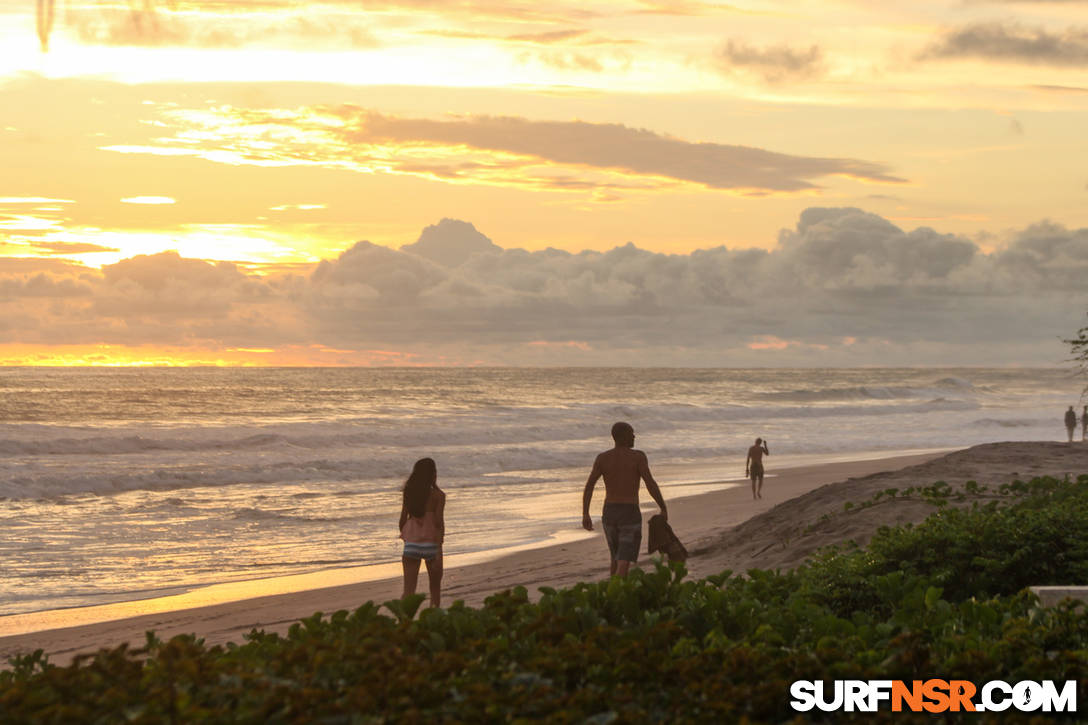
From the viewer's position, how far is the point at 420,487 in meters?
9.89

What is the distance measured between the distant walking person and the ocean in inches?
218

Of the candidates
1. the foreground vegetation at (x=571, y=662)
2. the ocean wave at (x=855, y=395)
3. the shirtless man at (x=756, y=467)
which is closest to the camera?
the foreground vegetation at (x=571, y=662)

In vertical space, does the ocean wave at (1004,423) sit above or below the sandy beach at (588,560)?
below

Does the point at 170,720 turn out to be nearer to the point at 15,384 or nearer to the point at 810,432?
the point at 810,432

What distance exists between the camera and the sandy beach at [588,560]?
11.5m

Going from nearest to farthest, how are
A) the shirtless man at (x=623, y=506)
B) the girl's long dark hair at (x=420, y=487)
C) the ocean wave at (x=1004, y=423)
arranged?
the girl's long dark hair at (x=420, y=487) < the shirtless man at (x=623, y=506) < the ocean wave at (x=1004, y=423)

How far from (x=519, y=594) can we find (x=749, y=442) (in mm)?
43312

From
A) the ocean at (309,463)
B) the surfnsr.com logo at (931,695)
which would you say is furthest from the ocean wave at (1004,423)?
the surfnsr.com logo at (931,695)

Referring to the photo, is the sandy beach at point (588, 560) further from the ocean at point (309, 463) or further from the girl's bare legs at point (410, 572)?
the girl's bare legs at point (410, 572)

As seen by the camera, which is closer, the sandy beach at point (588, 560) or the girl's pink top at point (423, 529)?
the girl's pink top at point (423, 529)

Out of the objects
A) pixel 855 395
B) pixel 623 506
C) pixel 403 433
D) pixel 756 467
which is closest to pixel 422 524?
pixel 623 506

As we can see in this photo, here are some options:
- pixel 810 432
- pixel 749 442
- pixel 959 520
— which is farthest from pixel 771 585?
pixel 810 432

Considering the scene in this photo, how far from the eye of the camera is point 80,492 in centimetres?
2728

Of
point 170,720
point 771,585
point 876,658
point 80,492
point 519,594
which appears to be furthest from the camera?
point 80,492
